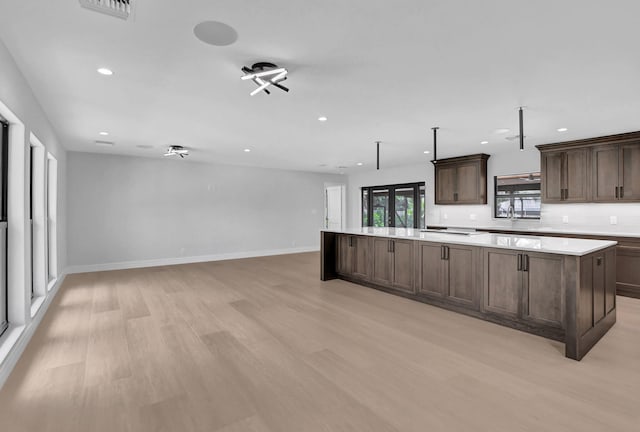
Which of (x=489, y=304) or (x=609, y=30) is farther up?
(x=609, y=30)

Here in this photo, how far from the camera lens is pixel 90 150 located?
6293mm

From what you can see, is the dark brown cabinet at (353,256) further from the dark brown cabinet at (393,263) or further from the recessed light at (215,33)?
the recessed light at (215,33)

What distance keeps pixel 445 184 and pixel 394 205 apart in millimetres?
1933

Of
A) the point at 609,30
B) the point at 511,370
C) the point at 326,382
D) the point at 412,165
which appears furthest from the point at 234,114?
the point at 412,165

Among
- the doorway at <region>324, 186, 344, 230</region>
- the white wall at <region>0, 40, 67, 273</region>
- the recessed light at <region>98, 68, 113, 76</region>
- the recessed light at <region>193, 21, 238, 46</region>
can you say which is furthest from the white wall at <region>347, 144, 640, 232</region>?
the white wall at <region>0, 40, 67, 273</region>

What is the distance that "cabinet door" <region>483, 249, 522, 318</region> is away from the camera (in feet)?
10.6

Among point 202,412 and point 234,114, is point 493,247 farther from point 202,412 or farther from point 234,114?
point 234,114

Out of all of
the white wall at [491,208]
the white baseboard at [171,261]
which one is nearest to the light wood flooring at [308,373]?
the white wall at [491,208]

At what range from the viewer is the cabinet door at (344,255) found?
5.45 m

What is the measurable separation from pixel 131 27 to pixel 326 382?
2788 millimetres

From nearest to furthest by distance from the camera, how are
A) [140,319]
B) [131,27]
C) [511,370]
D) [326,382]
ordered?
[131,27] < [326,382] < [511,370] < [140,319]

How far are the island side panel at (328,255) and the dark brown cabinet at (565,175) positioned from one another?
3975 mm

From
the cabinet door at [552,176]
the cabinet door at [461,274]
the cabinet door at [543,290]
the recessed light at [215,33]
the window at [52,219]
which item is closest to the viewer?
the recessed light at [215,33]

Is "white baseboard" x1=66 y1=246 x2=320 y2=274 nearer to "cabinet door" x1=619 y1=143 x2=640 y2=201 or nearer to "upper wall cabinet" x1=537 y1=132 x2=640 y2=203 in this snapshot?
"upper wall cabinet" x1=537 y1=132 x2=640 y2=203
